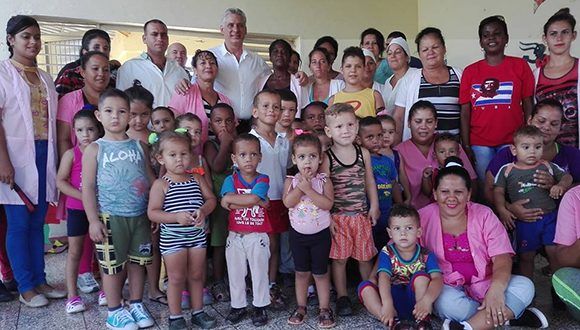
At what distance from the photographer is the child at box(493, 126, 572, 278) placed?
277 cm

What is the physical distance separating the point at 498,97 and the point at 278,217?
169 cm

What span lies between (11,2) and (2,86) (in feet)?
9.48

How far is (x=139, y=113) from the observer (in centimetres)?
285

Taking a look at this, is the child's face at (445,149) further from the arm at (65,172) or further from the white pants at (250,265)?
the arm at (65,172)

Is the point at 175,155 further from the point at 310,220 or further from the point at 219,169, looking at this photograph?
the point at 310,220

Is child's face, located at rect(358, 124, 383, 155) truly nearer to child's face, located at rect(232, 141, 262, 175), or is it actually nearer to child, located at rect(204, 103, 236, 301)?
child's face, located at rect(232, 141, 262, 175)

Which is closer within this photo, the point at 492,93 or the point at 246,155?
the point at 246,155

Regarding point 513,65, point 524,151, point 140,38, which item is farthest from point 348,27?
point 524,151

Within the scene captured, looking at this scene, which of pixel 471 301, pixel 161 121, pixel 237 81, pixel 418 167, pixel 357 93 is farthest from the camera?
pixel 237 81

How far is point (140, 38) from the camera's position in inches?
234

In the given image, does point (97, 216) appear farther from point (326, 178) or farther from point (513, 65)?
point (513, 65)

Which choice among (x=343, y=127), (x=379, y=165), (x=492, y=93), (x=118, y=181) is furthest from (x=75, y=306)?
(x=492, y=93)

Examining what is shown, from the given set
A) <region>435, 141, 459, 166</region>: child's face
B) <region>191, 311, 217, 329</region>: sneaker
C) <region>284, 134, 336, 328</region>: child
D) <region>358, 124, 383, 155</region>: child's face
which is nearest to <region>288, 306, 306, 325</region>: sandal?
<region>284, 134, 336, 328</region>: child

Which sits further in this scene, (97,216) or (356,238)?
(356,238)
